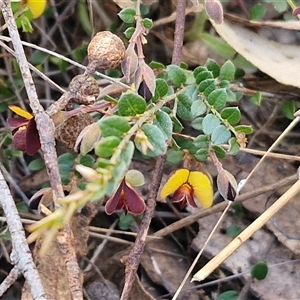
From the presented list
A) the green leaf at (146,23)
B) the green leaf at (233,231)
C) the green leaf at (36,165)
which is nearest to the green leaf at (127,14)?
the green leaf at (146,23)

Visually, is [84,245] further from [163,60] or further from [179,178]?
[163,60]

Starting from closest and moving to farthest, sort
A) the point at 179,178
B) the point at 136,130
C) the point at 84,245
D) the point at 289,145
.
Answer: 1. the point at 136,130
2. the point at 179,178
3. the point at 84,245
4. the point at 289,145

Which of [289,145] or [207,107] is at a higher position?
[207,107]

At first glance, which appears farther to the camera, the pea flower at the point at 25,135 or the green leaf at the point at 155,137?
the pea flower at the point at 25,135

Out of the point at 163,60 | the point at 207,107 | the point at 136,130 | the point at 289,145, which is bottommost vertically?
the point at 289,145

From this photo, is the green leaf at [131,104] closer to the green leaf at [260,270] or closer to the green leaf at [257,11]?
the green leaf at [260,270]

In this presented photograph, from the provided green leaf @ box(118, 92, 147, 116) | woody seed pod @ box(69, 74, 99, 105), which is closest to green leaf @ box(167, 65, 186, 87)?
Result: woody seed pod @ box(69, 74, 99, 105)

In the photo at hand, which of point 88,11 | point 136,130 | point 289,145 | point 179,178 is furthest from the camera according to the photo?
point 88,11

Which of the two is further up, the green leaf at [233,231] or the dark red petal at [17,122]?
the dark red petal at [17,122]

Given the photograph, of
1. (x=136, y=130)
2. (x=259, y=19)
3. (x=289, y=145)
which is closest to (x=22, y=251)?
(x=136, y=130)
